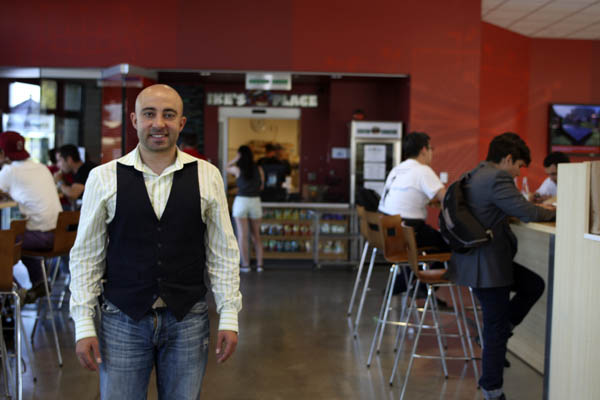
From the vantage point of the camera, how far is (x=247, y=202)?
768 centimetres

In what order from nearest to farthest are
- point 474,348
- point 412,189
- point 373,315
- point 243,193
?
point 474,348, point 412,189, point 373,315, point 243,193

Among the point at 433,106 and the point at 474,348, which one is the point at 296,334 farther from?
the point at 433,106

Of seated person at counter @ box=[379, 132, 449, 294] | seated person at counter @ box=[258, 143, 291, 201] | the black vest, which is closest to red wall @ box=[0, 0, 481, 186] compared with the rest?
seated person at counter @ box=[258, 143, 291, 201]

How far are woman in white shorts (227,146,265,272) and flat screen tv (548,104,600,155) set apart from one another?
186 inches

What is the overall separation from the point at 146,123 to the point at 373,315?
4072 mm

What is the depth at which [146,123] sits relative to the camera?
187 cm

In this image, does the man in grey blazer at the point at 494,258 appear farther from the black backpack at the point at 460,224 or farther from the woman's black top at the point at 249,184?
the woman's black top at the point at 249,184

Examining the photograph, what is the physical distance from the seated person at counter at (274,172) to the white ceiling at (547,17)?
3573mm

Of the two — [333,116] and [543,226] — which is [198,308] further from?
[333,116]

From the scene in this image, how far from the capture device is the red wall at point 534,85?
30.9 ft

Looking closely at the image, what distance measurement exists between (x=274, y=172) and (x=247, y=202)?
4.91ft

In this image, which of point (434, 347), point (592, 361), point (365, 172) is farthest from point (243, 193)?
point (592, 361)

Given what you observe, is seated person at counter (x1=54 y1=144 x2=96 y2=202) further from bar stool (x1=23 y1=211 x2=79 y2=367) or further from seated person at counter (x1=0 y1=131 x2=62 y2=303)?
bar stool (x1=23 y1=211 x2=79 y2=367)

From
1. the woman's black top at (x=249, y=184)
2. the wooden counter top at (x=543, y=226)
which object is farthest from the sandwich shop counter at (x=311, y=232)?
the wooden counter top at (x=543, y=226)
